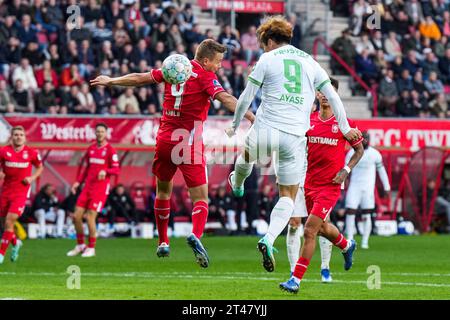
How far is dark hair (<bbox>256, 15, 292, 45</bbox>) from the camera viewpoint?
13930 mm

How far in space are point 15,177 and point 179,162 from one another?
7.79 m

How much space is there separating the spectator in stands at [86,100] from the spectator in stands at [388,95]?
9201 mm

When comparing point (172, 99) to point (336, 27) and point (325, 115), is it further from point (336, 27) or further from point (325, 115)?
point (336, 27)

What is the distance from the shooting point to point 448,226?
3384 centimetres

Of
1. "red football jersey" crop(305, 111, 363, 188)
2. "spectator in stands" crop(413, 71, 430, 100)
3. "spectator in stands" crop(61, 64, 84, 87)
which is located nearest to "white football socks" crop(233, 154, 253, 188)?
"red football jersey" crop(305, 111, 363, 188)

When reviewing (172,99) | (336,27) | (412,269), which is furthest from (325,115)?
(336,27)

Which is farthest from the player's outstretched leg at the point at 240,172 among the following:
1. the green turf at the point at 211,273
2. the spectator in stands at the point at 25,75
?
the spectator in stands at the point at 25,75

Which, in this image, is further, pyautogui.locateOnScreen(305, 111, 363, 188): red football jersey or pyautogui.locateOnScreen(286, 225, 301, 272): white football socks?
pyautogui.locateOnScreen(286, 225, 301, 272): white football socks

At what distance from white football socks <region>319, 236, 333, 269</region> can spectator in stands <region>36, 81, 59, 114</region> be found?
14.2 meters

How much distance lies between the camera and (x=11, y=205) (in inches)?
863

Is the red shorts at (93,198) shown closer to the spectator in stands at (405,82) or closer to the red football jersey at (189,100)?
the red football jersey at (189,100)

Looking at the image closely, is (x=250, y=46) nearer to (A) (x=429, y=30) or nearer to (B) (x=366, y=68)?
(B) (x=366, y=68)

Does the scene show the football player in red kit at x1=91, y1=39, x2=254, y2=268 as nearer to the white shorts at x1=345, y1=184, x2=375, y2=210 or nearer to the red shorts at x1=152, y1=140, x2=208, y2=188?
the red shorts at x1=152, y1=140, x2=208, y2=188

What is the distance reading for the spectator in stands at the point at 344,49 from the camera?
120 feet
